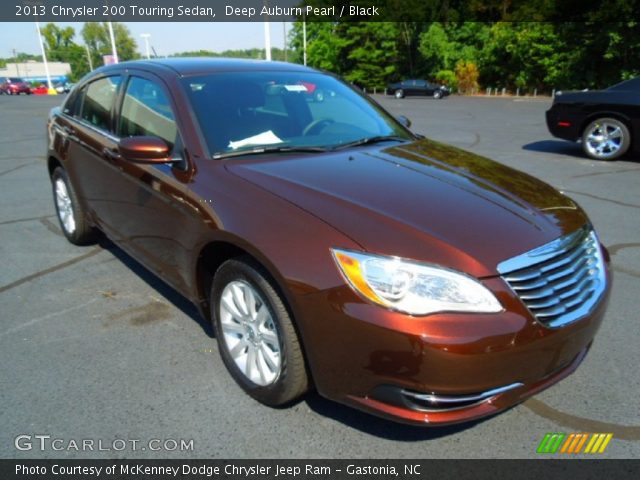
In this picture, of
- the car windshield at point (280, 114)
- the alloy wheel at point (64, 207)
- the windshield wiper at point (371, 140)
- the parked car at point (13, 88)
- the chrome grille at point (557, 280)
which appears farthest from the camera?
the parked car at point (13, 88)

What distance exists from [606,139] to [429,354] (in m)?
8.43

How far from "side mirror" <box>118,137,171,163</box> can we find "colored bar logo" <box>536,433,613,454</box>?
237 centimetres

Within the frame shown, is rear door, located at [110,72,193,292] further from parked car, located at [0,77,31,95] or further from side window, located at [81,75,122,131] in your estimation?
parked car, located at [0,77,31,95]

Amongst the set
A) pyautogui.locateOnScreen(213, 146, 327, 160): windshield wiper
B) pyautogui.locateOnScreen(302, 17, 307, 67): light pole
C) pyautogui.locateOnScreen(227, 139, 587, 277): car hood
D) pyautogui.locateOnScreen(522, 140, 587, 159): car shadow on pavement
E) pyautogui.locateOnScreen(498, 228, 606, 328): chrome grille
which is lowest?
pyautogui.locateOnScreen(522, 140, 587, 159): car shadow on pavement

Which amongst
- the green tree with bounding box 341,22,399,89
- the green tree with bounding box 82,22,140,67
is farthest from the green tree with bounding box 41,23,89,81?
the green tree with bounding box 341,22,399,89

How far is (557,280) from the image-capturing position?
2100 mm

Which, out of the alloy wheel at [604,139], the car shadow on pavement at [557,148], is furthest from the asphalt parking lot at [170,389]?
the car shadow on pavement at [557,148]

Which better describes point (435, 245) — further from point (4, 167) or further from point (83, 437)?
point (4, 167)

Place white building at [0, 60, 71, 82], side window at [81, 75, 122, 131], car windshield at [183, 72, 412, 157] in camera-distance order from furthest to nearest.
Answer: white building at [0, 60, 71, 82]
side window at [81, 75, 122, 131]
car windshield at [183, 72, 412, 157]

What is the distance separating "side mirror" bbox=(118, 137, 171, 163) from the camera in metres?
2.69

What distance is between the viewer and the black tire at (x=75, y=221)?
14.5 feet

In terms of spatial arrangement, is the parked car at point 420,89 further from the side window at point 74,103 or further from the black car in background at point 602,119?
the side window at point 74,103

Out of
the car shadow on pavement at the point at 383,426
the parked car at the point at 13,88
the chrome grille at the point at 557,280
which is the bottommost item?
the parked car at the point at 13,88

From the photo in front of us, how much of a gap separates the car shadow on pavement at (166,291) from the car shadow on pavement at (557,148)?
8.32 m
